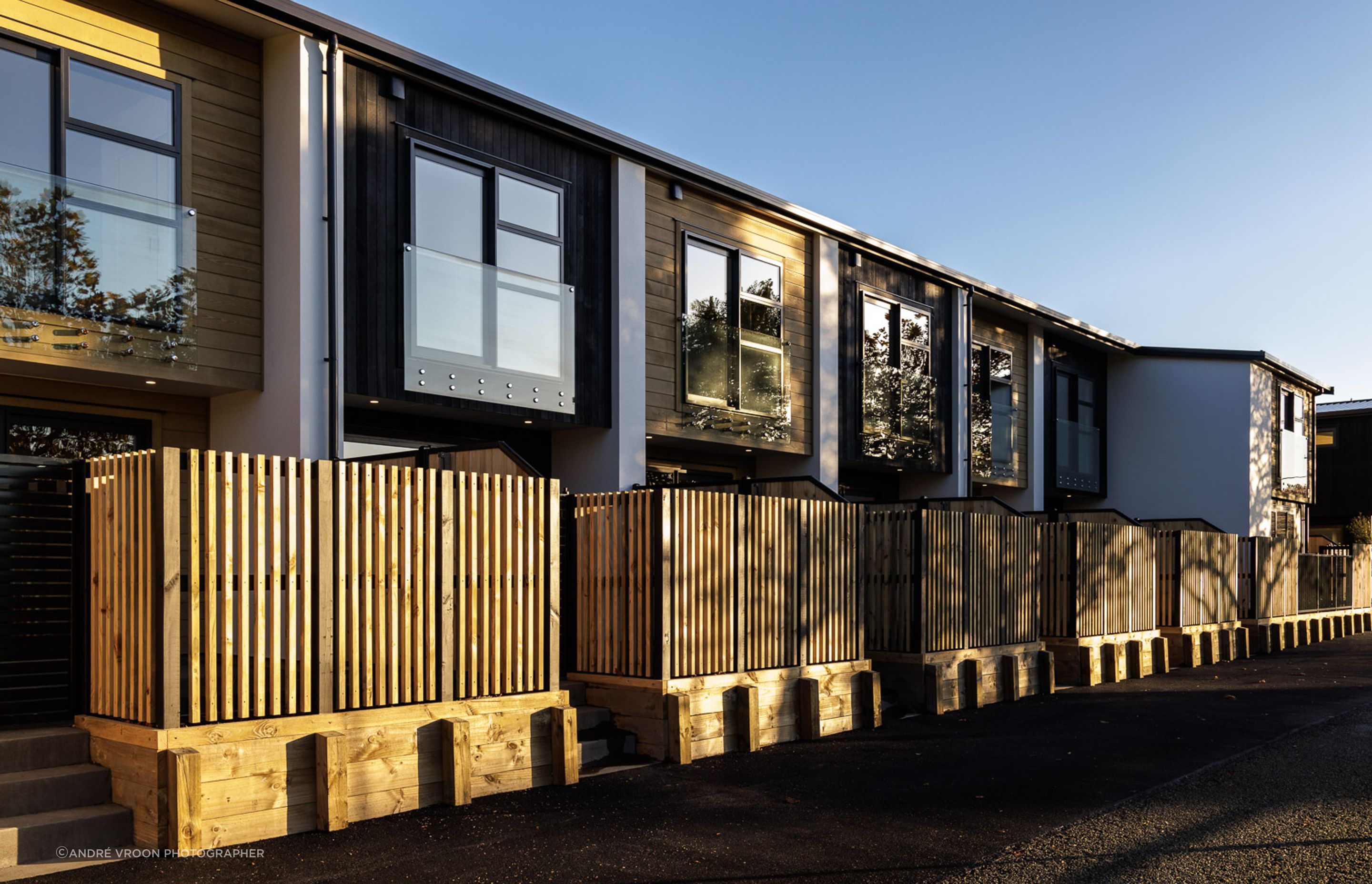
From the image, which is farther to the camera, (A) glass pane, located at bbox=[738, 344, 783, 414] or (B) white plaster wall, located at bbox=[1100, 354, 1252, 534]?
(B) white plaster wall, located at bbox=[1100, 354, 1252, 534]

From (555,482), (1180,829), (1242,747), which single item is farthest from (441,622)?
(1242,747)

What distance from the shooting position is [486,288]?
13320mm

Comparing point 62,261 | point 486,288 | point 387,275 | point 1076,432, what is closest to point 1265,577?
point 1076,432

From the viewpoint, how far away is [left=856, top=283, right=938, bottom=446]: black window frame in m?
19.6

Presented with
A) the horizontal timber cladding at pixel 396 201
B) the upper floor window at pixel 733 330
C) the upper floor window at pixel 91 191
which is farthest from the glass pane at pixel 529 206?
the upper floor window at pixel 91 191

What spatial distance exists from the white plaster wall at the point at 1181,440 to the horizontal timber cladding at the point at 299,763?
23466mm

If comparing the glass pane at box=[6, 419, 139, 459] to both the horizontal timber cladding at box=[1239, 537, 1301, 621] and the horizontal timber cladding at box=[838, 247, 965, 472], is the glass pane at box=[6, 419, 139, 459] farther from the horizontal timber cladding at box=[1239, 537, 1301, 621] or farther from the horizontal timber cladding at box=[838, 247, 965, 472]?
the horizontal timber cladding at box=[1239, 537, 1301, 621]

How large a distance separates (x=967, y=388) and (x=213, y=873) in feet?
59.3

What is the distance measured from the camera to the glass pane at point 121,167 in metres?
10.7

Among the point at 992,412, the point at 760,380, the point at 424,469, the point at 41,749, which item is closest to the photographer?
the point at 41,749

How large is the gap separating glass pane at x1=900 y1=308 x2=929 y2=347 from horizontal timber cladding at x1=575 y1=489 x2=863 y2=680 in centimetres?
987

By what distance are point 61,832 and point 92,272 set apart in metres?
5.75

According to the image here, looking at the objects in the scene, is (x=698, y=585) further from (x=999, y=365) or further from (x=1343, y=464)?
(x=1343, y=464)

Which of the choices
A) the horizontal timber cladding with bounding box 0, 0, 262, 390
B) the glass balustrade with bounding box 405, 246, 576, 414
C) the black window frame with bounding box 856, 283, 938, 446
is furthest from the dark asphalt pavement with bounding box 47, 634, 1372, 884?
the black window frame with bounding box 856, 283, 938, 446
